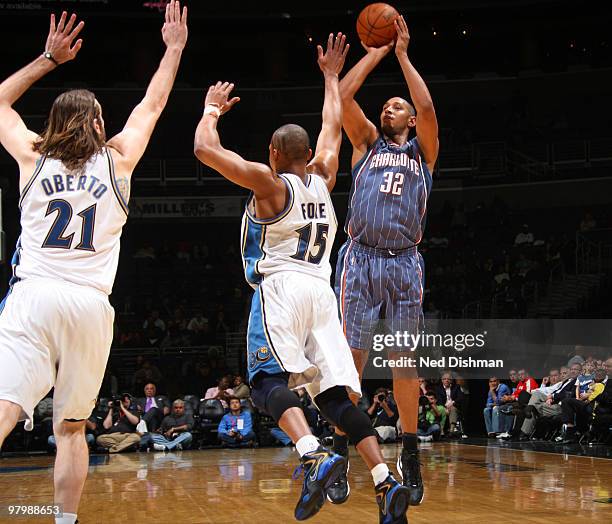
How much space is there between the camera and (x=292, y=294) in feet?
14.0

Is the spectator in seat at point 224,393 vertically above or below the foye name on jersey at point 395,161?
below

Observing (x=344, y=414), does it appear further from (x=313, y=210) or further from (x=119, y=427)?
(x=119, y=427)

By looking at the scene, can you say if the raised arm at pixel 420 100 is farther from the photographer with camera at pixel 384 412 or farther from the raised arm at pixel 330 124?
the photographer with camera at pixel 384 412

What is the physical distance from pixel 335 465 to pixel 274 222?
1259mm

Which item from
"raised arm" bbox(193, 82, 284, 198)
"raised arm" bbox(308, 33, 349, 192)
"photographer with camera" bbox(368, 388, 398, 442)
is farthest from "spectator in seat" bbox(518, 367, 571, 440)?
"raised arm" bbox(193, 82, 284, 198)

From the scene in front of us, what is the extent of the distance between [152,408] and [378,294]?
8.15 meters

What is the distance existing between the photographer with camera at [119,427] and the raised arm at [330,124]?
8353 millimetres

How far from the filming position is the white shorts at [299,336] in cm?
424

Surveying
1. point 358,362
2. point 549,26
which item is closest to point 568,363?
point 358,362

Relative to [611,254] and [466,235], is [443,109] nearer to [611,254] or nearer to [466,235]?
[466,235]

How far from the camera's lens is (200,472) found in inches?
334

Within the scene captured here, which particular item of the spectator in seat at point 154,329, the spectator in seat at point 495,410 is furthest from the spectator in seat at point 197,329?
the spectator in seat at point 495,410

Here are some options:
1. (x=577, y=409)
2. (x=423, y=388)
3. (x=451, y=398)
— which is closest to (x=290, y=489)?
(x=577, y=409)

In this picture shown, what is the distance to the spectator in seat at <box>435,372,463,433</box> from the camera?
13.9 m
